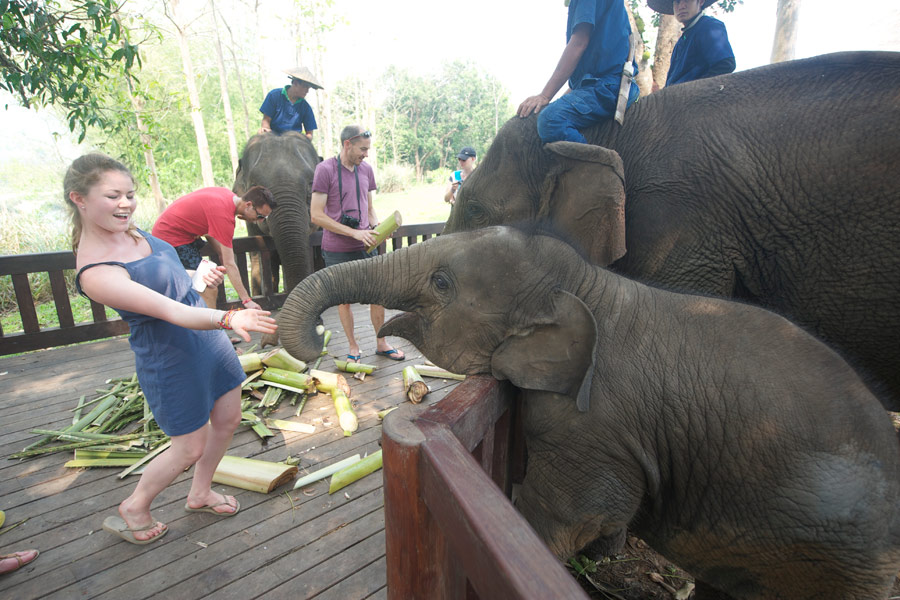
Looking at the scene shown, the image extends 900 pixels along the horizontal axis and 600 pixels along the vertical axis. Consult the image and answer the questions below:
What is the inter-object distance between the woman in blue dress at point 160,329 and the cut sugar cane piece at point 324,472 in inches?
15.2

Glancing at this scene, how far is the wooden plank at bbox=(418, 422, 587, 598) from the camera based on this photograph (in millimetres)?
865

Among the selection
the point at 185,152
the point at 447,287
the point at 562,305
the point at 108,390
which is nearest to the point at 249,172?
the point at 108,390

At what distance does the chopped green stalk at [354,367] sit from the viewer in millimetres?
4852

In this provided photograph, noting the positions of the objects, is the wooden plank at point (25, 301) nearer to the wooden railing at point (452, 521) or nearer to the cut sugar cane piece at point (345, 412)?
the cut sugar cane piece at point (345, 412)

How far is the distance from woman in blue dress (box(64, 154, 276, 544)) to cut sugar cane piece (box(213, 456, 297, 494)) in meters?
0.18

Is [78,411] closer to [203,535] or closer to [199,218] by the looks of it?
[199,218]

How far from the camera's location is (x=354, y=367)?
191 inches

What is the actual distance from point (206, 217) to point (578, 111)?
3.36 metres

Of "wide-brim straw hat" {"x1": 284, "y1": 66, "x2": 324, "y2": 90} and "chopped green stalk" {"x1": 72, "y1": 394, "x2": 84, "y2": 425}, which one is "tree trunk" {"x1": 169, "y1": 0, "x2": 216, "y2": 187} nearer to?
"wide-brim straw hat" {"x1": 284, "y1": 66, "x2": 324, "y2": 90}

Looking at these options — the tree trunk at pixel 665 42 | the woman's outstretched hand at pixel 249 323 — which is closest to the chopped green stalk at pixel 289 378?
the woman's outstretched hand at pixel 249 323

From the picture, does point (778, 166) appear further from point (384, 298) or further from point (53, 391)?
point (53, 391)

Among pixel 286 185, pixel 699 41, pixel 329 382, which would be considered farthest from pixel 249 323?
pixel 286 185

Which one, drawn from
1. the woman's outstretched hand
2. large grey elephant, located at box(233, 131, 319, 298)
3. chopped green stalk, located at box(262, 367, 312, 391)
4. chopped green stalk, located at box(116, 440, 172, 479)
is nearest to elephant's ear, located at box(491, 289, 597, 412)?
the woman's outstretched hand

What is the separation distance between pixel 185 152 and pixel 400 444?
1391 inches
